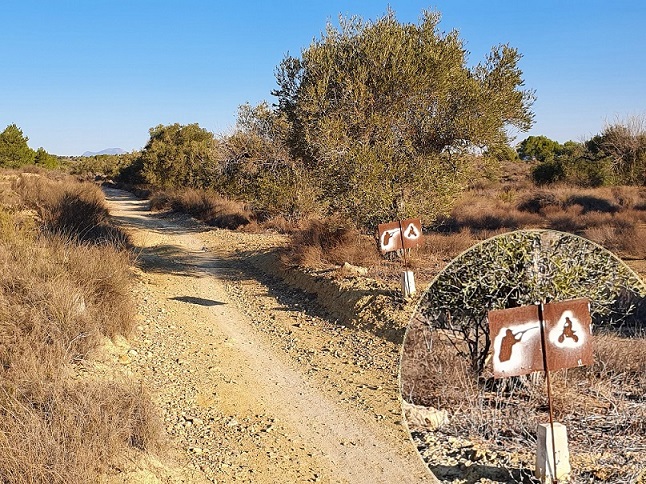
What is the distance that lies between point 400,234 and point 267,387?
11.8ft

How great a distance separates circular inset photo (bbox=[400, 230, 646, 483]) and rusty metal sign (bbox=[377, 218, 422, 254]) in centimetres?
665

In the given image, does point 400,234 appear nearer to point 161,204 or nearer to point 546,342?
point 546,342

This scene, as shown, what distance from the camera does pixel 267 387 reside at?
712 cm

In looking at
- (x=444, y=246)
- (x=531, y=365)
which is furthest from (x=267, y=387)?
(x=444, y=246)

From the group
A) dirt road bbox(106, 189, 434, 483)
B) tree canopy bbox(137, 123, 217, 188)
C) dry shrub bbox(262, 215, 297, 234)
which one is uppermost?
tree canopy bbox(137, 123, 217, 188)

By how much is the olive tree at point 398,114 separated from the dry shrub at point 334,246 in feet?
4.77

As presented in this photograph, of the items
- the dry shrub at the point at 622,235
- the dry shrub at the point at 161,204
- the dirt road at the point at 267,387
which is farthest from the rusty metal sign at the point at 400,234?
the dry shrub at the point at 161,204

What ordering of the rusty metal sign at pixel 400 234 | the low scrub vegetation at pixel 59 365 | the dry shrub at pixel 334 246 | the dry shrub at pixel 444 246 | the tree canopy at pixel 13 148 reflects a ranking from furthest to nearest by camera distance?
the tree canopy at pixel 13 148
the dry shrub at pixel 444 246
the dry shrub at pixel 334 246
the rusty metal sign at pixel 400 234
the low scrub vegetation at pixel 59 365

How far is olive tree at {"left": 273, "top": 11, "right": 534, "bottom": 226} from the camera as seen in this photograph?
11.0 metres

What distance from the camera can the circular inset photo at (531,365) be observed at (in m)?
2.04

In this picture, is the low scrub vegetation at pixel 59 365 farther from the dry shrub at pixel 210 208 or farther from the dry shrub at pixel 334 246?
the dry shrub at pixel 210 208

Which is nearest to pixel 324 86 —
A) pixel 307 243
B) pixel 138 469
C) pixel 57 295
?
pixel 307 243

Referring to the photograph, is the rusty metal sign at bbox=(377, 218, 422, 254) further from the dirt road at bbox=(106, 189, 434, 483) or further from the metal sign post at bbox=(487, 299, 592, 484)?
the metal sign post at bbox=(487, 299, 592, 484)

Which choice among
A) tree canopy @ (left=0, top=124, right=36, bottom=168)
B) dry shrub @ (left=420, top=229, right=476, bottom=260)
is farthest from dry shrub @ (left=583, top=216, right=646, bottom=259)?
tree canopy @ (left=0, top=124, right=36, bottom=168)
